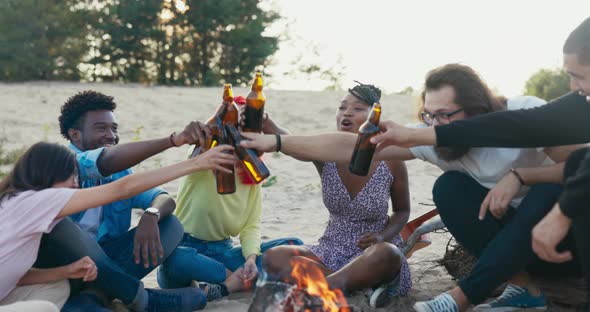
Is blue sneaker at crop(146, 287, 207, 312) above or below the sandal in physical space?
above

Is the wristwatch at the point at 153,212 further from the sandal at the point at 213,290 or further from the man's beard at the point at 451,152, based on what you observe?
the man's beard at the point at 451,152

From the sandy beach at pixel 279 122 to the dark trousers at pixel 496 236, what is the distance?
2.12 ft

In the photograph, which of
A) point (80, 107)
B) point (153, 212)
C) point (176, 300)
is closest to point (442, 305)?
point (176, 300)

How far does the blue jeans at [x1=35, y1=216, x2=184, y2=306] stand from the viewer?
11.8 feet

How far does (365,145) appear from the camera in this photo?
364 centimetres

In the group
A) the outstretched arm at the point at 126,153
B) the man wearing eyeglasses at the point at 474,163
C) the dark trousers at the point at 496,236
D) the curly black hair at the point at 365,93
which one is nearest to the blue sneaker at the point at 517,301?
the man wearing eyeglasses at the point at 474,163

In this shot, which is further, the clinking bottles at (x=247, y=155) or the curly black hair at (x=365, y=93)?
the curly black hair at (x=365, y=93)

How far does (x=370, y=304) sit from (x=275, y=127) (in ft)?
4.11

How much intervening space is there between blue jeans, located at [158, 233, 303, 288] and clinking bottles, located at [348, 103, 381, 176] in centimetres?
132

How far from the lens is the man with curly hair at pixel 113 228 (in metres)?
3.68

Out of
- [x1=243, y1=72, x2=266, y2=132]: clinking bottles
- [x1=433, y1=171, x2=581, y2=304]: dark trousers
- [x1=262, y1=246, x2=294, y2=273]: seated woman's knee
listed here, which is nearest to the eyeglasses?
[x1=433, y1=171, x2=581, y2=304]: dark trousers

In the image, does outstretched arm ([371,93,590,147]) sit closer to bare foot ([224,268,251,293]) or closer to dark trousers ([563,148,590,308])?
dark trousers ([563,148,590,308])

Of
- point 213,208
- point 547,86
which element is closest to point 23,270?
point 213,208

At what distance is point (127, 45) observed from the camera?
21281 mm
